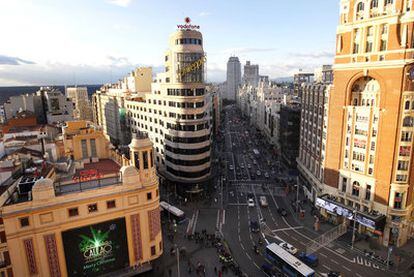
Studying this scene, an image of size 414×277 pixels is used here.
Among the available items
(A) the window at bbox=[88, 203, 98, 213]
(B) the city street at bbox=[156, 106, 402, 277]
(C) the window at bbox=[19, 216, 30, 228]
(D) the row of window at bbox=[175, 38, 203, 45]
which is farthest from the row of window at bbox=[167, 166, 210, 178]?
(C) the window at bbox=[19, 216, 30, 228]

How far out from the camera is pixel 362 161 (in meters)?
63.4

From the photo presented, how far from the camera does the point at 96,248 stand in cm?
4212

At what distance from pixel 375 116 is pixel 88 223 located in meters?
59.6

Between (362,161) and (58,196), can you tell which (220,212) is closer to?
(362,161)

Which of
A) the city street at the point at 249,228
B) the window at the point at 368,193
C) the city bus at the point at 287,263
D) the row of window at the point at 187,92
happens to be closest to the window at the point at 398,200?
the window at the point at 368,193

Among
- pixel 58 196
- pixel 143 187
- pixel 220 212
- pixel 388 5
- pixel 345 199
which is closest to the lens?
pixel 58 196

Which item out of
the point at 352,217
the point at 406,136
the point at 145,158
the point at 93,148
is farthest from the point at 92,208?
the point at 406,136

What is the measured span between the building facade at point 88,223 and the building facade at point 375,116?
46354mm

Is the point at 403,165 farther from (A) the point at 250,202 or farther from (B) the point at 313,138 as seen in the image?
(A) the point at 250,202

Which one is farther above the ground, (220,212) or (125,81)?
(125,81)

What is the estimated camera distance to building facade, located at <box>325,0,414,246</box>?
55562mm

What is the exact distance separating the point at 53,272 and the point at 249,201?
52.3 metres

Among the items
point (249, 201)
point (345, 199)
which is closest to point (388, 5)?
point (345, 199)

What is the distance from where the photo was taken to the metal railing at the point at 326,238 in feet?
194
